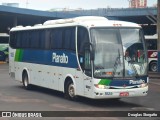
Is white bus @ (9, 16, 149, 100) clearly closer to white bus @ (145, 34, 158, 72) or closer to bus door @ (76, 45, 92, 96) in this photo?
bus door @ (76, 45, 92, 96)

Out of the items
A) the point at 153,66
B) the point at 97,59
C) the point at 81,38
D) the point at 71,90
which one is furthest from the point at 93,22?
the point at 153,66

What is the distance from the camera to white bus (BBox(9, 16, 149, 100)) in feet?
50.1

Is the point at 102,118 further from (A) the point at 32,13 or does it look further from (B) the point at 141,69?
(A) the point at 32,13

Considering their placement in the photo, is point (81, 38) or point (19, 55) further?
point (19, 55)

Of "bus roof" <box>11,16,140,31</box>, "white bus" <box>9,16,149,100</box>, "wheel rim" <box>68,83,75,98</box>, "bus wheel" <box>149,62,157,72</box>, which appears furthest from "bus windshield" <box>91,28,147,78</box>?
"bus wheel" <box>149,62,157,72</box>

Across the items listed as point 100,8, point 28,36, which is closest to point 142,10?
point 100,8

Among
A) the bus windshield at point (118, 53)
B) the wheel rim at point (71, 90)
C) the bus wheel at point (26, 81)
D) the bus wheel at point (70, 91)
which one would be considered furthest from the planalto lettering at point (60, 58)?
the bus wheel at point (26, 81)

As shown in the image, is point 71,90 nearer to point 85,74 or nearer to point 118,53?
point 85,74

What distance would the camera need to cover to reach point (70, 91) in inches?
674

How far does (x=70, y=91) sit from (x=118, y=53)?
9.18ft

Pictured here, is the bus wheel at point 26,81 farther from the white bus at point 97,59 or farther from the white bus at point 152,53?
the white bus at point 152,53

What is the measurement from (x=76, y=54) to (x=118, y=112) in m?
3.18

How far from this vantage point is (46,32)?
63.9ft

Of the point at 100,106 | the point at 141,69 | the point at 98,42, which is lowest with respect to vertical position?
the point at 100,106
